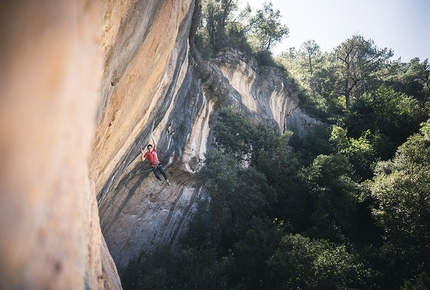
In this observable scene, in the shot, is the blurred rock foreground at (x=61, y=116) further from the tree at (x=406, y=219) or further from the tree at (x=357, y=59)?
the tree at (x=357, y=59)

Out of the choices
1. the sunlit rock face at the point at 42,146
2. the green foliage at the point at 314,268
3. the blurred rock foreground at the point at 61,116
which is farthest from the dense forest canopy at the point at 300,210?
the sunlit rock face at the point at 42,146

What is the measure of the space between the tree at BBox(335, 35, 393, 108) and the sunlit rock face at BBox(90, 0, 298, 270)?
14.3 m

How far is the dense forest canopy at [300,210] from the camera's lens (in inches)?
428

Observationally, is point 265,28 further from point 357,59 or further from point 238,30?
point 357,59

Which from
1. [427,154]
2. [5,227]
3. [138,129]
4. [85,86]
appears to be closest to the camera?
[5,227]

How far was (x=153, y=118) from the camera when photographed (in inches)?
328

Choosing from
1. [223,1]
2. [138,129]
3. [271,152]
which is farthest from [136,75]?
[223,1]

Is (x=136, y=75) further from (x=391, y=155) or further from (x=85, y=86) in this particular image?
(x=391, y=155)

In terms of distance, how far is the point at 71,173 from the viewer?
201cm

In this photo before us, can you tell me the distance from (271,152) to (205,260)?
319 inches

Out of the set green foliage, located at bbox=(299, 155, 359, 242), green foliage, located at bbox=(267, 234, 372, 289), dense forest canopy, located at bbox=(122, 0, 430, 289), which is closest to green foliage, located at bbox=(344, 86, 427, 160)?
dense forest canopy, located at bbox=(122, 0, 430, 289)

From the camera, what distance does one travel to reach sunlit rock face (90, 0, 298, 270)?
4391 mm

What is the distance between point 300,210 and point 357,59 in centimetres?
2716

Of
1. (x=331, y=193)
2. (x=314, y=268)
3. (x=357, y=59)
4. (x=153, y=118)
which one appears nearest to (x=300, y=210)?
(x=331, y=193)
